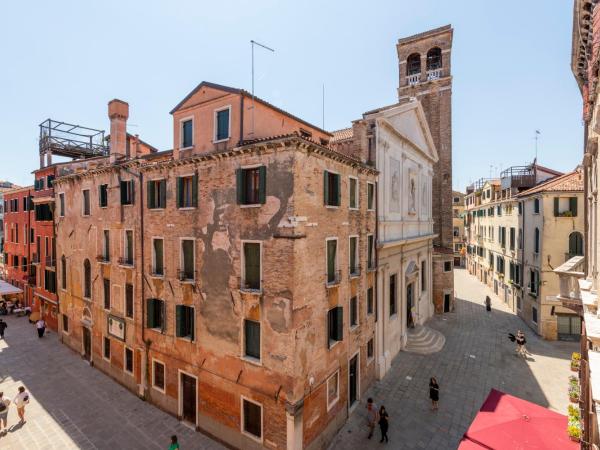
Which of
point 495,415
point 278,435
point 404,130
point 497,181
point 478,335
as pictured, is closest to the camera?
point 495,415

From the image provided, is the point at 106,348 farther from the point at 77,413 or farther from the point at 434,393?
the point at 434,393

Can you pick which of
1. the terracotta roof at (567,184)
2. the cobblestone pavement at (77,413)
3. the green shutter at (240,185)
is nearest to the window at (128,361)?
the cobblestone pavement at (77,413)

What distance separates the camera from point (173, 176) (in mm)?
14461

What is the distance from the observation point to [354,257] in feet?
48.9

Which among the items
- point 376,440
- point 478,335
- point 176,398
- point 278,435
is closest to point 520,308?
point 478,335

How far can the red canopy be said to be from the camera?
8.24 m

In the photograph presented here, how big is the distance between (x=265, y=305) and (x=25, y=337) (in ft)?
80.0

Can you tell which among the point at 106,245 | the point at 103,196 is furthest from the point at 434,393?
the point at 103,196

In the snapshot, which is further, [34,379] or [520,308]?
[520,308]

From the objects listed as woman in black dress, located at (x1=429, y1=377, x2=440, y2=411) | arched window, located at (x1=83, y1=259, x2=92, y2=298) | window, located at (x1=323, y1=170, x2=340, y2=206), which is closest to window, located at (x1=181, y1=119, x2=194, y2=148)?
window, located at (x1=323, y1=170, x2=340, y2=206)

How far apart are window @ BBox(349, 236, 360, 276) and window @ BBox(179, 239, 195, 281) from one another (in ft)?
23.8

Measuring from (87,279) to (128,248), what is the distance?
5402 mm

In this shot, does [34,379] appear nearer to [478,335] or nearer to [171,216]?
[171,216]

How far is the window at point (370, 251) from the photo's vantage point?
53.1ft
